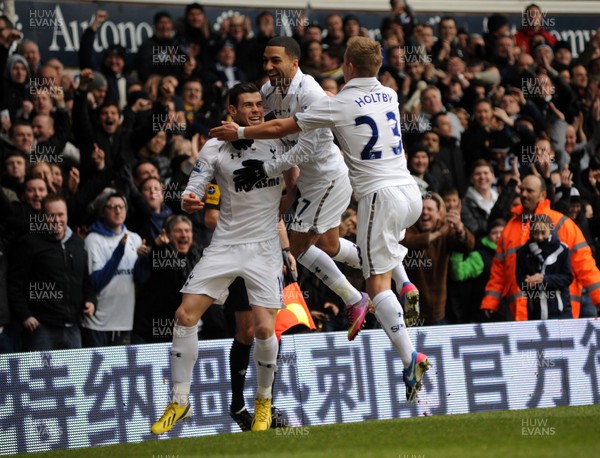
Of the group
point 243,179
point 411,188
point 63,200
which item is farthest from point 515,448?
point 63,200

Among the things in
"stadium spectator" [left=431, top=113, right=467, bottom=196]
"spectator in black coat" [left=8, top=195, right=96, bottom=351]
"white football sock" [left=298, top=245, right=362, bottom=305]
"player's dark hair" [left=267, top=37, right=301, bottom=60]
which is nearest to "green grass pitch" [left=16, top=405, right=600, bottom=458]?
"white football sock" [left=298, top=245, right=362, bottom=305]

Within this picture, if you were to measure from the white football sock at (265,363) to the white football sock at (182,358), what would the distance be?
65 centimetres

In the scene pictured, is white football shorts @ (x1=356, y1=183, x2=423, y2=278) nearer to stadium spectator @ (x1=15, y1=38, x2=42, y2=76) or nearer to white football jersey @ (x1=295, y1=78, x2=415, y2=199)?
white football jersey @ (x1=295, y1=78, x2=415, y2=199)

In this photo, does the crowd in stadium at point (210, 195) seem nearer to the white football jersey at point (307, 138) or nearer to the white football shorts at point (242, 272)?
the white football shorts at point (242, 272)

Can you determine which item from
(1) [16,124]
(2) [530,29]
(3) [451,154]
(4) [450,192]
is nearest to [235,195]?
(1) [16,124]

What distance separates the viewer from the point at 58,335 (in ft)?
41.1

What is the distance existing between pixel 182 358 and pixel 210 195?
1440 mm

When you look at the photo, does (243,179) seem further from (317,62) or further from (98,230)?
(317,62)

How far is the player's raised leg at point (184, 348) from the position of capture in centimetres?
1008

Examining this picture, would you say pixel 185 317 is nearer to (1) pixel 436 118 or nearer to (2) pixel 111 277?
(2) pixel 111 277

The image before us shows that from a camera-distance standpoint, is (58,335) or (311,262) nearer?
(311,262)

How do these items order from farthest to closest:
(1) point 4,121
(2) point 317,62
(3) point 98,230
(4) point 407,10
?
(4) point 407,10
(2) point 317,62
(1) point 4,121
(3) point 98,230

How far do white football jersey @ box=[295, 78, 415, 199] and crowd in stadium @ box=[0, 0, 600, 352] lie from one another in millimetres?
1240

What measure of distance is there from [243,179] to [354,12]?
951 cm
